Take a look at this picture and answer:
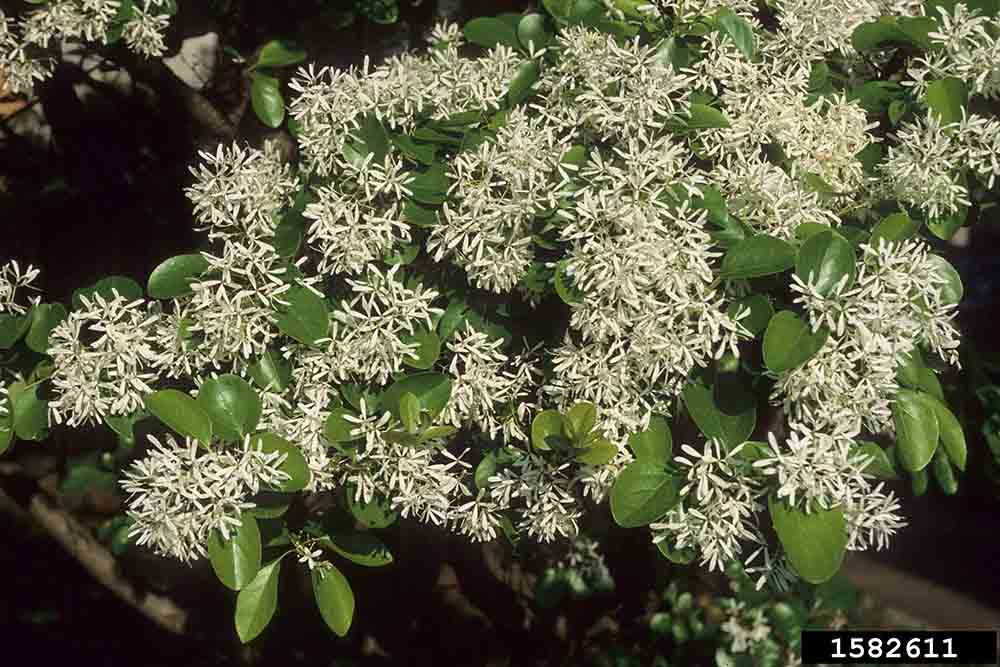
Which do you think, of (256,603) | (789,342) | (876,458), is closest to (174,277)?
(256,603)

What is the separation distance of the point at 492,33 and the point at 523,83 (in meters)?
0.27

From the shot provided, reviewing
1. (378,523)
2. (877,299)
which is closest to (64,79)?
(378,523)

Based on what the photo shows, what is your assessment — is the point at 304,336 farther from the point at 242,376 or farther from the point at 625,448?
the point at 625,448

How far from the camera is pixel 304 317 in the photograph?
1401 mm

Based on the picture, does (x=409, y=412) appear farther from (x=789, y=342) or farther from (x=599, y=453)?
(x=789, y=342)

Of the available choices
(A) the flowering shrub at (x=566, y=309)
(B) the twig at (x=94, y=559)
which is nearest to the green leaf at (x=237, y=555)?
(A) the flowering shrub at (x=566, y=309)

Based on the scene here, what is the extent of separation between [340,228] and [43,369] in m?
0.55

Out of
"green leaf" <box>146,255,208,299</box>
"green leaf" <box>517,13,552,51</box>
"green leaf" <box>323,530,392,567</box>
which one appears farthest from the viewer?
"green leaf" <box>517,13,552,51</box>

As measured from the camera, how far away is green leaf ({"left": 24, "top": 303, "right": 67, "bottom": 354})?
156 cm

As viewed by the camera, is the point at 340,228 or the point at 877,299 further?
the point at 340,228

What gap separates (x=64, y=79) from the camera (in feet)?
8.11

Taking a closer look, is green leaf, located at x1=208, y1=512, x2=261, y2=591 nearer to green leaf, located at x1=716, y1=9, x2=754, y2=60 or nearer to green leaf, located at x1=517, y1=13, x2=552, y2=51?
green leaf, located at x1=517, y1=13, x2=552, y2=51

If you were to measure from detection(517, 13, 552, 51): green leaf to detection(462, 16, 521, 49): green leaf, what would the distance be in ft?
0.17

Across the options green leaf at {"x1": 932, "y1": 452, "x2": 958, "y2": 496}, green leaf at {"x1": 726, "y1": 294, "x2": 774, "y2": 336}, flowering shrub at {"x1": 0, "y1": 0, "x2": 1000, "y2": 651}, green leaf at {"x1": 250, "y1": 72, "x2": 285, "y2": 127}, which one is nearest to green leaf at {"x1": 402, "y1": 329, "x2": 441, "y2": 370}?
flowering shrub at {"x1": 0, "y1": 0, "x2": 1000, "y2": 651}
